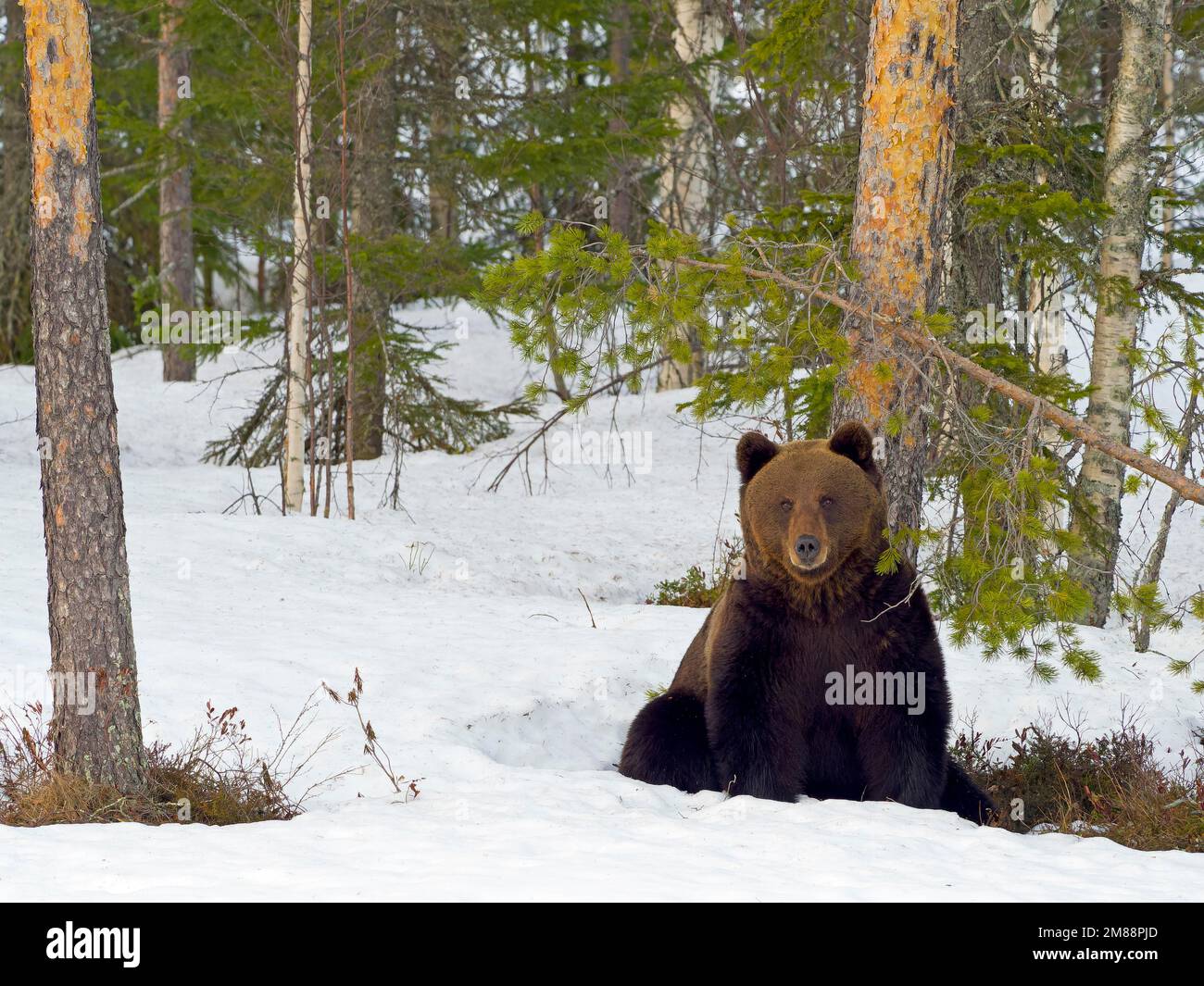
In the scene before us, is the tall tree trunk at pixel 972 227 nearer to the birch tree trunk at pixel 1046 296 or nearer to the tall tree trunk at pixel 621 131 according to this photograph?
the birch tree trunk at pixel 1046 296

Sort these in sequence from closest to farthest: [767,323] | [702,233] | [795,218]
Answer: [767,323] → [795,218] → [702,233]

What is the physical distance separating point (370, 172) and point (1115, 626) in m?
10.0

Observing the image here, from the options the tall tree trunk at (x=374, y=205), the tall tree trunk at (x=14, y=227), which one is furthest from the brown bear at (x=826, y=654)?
the tall tree trunk at (x=14, y=227)

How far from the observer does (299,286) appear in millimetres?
Result: 13234

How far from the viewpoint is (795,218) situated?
8570mm

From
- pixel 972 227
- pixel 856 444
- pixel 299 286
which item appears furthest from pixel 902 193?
pixel 299 286

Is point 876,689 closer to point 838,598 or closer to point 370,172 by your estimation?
point 838,598

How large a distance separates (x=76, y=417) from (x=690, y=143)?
1722 cm

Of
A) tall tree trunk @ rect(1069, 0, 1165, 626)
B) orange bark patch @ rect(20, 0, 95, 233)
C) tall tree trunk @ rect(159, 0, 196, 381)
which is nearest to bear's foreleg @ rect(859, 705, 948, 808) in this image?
orange bark patch @ rect(20, 0, 95, 233)

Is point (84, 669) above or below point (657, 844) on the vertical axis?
above

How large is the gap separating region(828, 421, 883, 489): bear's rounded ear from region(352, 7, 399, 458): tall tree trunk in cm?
791

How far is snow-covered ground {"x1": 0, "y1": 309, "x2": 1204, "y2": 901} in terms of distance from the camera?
438cm

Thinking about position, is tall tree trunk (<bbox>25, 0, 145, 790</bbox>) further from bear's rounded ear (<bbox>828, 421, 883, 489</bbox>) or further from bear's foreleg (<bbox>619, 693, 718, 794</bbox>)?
bear's rounded ear (<bbox>828, 421, 883, 489</bbox>)
